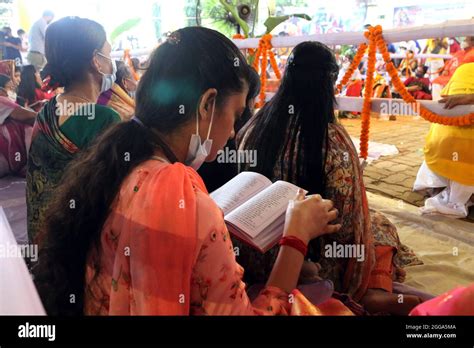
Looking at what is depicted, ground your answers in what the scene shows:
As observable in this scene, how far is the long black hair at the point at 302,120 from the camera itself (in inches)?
56.7

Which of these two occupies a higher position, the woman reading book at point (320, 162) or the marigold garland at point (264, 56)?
the marigold garland at point (264, 56)

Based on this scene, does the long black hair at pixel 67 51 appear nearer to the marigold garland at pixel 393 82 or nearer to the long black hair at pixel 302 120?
the long black hair at pixel 302 120

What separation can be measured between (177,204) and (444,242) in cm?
202

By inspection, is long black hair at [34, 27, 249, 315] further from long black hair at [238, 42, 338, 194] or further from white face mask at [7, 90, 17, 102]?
white face mask at [7, 90, 17, 102]

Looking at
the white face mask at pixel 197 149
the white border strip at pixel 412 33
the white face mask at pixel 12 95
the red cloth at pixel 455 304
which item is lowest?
the red cloth at pixel 455 304

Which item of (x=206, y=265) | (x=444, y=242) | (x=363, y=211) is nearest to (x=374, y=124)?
(x=444, y=242)

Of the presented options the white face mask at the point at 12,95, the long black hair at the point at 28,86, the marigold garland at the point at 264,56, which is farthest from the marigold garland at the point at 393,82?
the white face mask at the point at 12,95

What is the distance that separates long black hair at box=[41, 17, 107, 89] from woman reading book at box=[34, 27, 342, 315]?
3.00ft

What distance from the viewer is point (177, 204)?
0.68m

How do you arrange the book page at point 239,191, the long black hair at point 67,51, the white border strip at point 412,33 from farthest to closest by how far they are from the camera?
the white border strip at point 412,33 < the long black hair at point 67,51 < the book page at point 239,191

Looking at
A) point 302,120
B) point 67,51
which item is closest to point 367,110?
point 302,120

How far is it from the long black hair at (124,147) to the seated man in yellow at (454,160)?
84.5 inches

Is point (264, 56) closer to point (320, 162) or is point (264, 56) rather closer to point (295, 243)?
point (320, 162)

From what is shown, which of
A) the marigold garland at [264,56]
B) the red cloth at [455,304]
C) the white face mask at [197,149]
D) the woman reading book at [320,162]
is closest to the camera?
the red cloth at [455,304]
